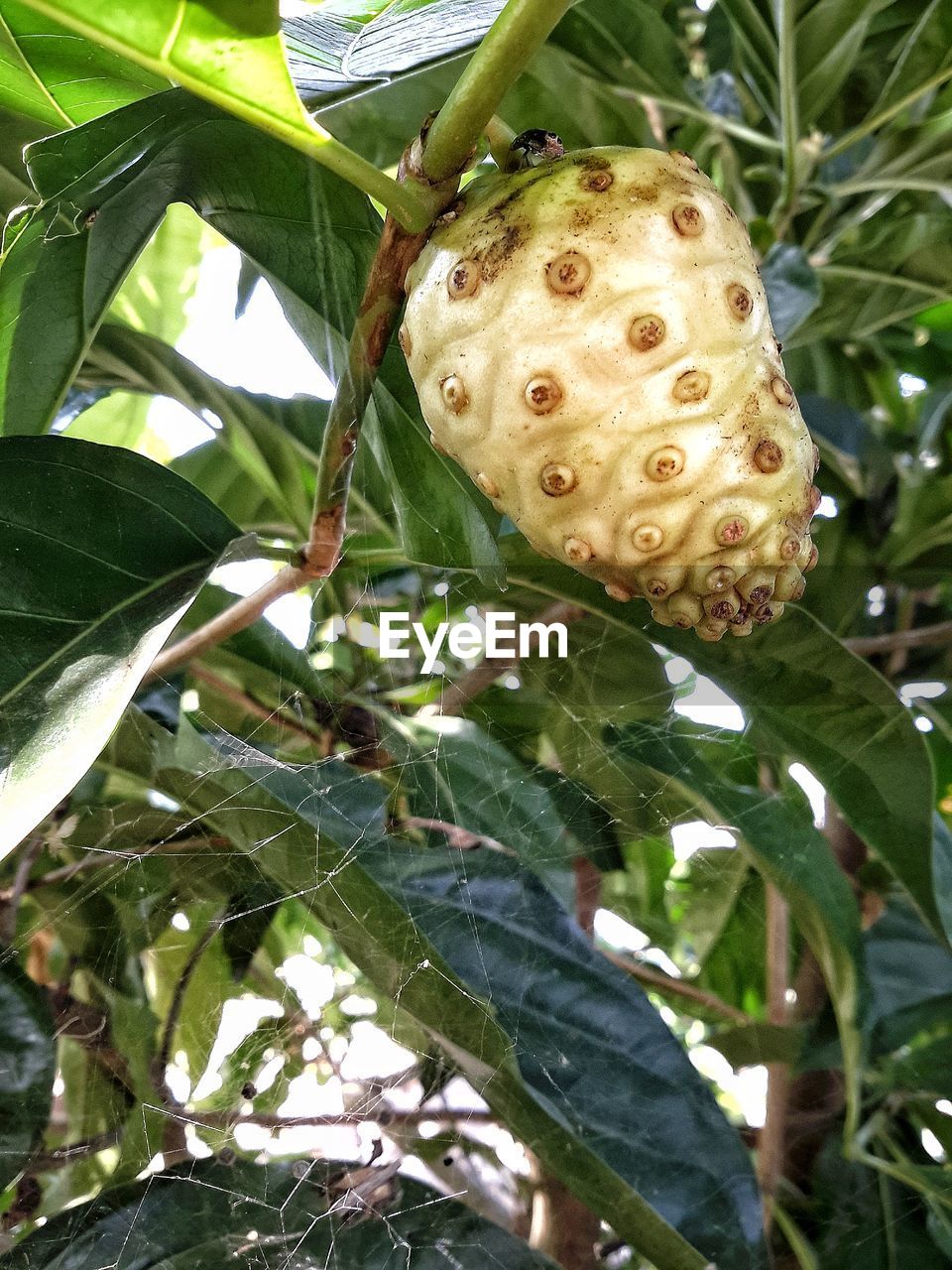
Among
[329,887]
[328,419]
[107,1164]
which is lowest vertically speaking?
[107,1164]

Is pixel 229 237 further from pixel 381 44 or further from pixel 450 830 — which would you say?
pixel 450 830

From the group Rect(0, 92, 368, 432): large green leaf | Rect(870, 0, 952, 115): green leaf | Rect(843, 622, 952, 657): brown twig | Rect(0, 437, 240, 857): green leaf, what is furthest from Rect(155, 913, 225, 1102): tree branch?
Rect(870, 0, 952, 115): green leaf

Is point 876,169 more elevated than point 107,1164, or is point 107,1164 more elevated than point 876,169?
point 876,169

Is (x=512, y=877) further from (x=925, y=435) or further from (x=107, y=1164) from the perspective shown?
(x=925, y=435)

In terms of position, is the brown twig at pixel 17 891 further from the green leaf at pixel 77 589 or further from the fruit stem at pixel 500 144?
the fruit stem at pixel 500 144

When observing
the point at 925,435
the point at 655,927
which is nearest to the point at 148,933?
the point at 655,927
